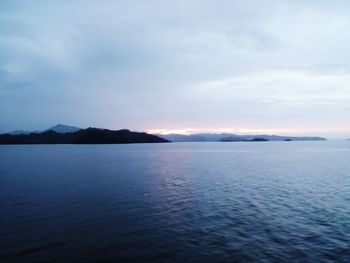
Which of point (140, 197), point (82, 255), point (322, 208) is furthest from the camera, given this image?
point (140, 197)

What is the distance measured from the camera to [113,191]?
46.7m

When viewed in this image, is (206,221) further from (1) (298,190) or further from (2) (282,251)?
(1) (298,190)

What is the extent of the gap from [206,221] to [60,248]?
44.1 feet

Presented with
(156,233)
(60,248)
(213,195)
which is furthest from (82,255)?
(213,195)

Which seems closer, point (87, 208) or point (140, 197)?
point (87, 208)

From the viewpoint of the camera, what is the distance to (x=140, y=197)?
42312 millimetres

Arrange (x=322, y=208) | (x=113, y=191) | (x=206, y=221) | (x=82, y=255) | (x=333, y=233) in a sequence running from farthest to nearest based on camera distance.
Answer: (x=113, y=191) < (x=322, y=208) < (x=206, y=221) < (x=333, y=233) < (x=82, y=255)

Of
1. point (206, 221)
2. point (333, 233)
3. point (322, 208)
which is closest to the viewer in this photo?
point (333, 233)

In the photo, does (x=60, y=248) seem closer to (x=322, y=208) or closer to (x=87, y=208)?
(x=87, y=208)

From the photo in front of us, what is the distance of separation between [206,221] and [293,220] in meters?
8.42

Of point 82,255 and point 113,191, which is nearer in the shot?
point 82,255

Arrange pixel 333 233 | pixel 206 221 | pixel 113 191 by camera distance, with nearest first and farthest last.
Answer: pixel 333 233 < pixel 206 221 < pixel 113 191

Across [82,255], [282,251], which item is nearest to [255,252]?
[282,251]

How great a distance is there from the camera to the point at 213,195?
43.9 meters
